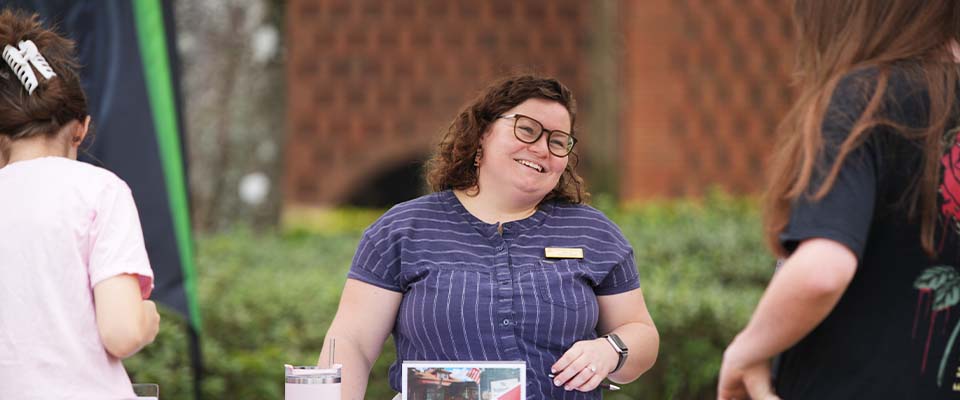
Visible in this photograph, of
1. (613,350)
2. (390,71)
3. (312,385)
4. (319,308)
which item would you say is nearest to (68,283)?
(312,385)

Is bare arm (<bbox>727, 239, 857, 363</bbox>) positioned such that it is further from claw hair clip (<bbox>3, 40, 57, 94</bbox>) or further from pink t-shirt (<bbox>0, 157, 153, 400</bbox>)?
claw hair clip (<bbox>3, 40, 57, 94</bbox>)

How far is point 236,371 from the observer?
5.09 meters

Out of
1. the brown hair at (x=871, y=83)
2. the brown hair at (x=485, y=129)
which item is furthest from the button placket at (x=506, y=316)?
the brown hair at (x=871, y=83)

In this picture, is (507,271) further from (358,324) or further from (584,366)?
(358,324)

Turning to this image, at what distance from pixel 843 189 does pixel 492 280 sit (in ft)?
3.21

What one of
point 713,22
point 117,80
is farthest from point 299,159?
point 117,80

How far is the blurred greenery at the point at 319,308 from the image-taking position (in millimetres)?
5094

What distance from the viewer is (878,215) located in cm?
221

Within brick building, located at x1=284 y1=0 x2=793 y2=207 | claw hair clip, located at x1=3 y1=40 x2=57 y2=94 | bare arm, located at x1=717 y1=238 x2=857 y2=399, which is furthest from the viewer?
brick building, located at x1=284 y1=0 x2=793 y2=207

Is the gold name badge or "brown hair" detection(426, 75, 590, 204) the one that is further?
"brown hair" detection(426, 75, 590, 204)

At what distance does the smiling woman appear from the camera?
2848 millimetres

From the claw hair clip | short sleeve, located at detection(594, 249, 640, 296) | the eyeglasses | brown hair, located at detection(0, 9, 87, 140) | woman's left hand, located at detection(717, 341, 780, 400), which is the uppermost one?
the claw hair clip

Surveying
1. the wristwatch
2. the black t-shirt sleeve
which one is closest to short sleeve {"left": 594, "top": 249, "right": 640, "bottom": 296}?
the wristwatch

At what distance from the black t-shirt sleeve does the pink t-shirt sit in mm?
1235
